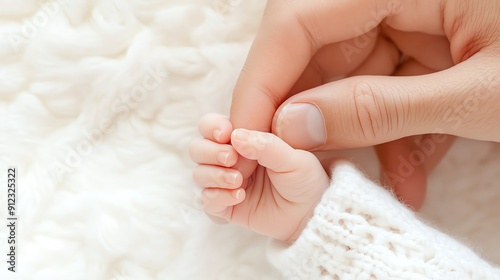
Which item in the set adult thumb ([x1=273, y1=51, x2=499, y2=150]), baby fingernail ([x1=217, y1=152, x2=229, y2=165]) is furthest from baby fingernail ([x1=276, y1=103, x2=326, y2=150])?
baby fingernail ([x1=217, y1=152, x2=229, y2=165])

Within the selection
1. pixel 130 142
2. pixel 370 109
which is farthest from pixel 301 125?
pixel 130 142

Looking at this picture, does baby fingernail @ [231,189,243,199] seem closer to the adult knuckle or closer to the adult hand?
the adult hand

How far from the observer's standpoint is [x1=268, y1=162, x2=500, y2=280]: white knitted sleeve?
942 millimetres

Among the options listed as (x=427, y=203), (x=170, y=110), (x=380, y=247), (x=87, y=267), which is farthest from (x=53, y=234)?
(x=427, y=203)

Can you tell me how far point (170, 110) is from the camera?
114cm

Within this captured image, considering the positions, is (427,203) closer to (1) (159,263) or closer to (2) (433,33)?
(2) (433,33)

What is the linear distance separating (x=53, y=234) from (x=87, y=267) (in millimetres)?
86

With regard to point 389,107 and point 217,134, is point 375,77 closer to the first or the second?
point 389,107

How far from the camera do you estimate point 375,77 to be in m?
0.98

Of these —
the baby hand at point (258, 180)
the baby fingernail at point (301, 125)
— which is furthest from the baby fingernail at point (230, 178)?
the baby fingernail at point (301, 125)

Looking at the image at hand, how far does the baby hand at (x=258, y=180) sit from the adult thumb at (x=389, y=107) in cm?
5

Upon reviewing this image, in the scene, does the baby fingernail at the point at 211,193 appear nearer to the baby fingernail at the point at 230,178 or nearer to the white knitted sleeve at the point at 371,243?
the baby fingernail at the point at 230,178

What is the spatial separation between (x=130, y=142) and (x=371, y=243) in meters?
0.47

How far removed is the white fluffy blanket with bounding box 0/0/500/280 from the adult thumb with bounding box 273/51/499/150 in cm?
18
